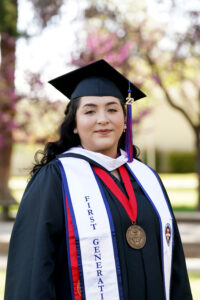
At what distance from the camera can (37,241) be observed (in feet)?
8.21

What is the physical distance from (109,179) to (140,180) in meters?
0.23

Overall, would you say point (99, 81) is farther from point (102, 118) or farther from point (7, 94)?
point (7, 94)

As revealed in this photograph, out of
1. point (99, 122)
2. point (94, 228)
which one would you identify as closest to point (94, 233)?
point (94, 228)

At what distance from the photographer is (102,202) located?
2.68 m

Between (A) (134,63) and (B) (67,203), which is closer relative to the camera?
(B) (67,203)

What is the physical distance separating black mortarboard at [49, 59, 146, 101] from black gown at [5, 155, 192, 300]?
51 centimetres

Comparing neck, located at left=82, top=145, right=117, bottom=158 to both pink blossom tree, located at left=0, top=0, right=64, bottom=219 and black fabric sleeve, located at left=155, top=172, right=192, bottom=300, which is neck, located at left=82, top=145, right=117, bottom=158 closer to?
black fabric sleeve, located at left=155, top=172, right=192, bottom=300

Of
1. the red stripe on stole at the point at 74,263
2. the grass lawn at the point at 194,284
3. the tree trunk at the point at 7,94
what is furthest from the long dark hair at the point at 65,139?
the tree trunk at the point at 7,94

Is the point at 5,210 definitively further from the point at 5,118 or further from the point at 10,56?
the point at 10,56

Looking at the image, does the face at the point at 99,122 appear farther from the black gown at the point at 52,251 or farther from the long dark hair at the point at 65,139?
the black gown at the point at 52,251

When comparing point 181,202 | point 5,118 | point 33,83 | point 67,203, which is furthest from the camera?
point 181,202

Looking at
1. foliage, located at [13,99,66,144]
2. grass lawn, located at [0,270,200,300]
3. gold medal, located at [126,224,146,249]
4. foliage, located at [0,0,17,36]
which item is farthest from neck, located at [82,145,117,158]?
foliage, located at [13,99,66,144]

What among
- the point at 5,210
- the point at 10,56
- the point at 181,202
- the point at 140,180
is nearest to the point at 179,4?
the point at 10,56

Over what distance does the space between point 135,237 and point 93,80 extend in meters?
0.93
